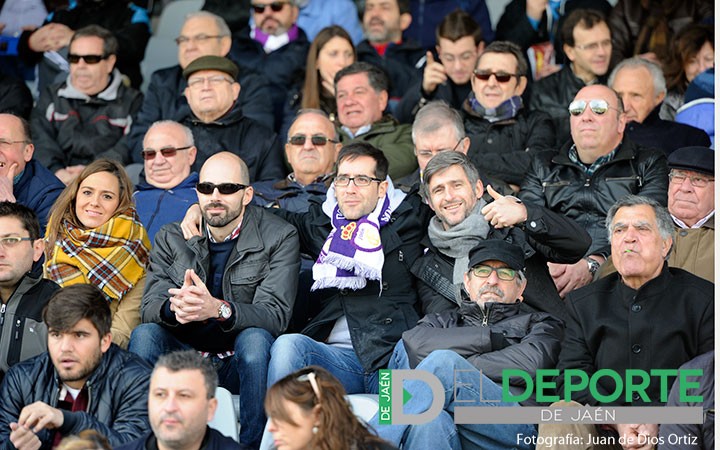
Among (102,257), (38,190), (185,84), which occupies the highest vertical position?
(185,84)

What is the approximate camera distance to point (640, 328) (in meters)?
6.29

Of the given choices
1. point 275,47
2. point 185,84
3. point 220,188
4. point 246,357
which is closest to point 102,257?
point 220,188

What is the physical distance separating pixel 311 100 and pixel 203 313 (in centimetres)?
300

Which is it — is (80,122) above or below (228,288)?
above

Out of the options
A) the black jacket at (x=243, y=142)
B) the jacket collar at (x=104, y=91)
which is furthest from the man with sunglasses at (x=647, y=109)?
the jacket collar at (x=104, y=91)

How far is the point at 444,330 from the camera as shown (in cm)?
643

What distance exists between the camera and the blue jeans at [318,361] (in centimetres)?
647

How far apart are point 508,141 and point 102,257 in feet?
8.61

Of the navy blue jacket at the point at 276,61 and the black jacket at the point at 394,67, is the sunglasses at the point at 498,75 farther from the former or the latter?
the navy blue jacket at the point at 276,61

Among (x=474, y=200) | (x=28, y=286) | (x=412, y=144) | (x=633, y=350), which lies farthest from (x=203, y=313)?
(x=412, y=144)

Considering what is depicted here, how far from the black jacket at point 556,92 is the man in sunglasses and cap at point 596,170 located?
1266 mm

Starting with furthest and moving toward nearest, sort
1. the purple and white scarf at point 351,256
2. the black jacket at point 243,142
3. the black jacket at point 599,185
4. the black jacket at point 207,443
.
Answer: the black jacket at point 243,142 → the black jacket at point 599,185 → the purple and white scarf at point 351,256 → the black jacket at point 207,443

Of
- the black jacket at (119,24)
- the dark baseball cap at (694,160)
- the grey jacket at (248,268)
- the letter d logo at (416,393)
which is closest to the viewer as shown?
the letter d logo at (416,393)

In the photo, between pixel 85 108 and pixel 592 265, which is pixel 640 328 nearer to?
pixel 592 265
